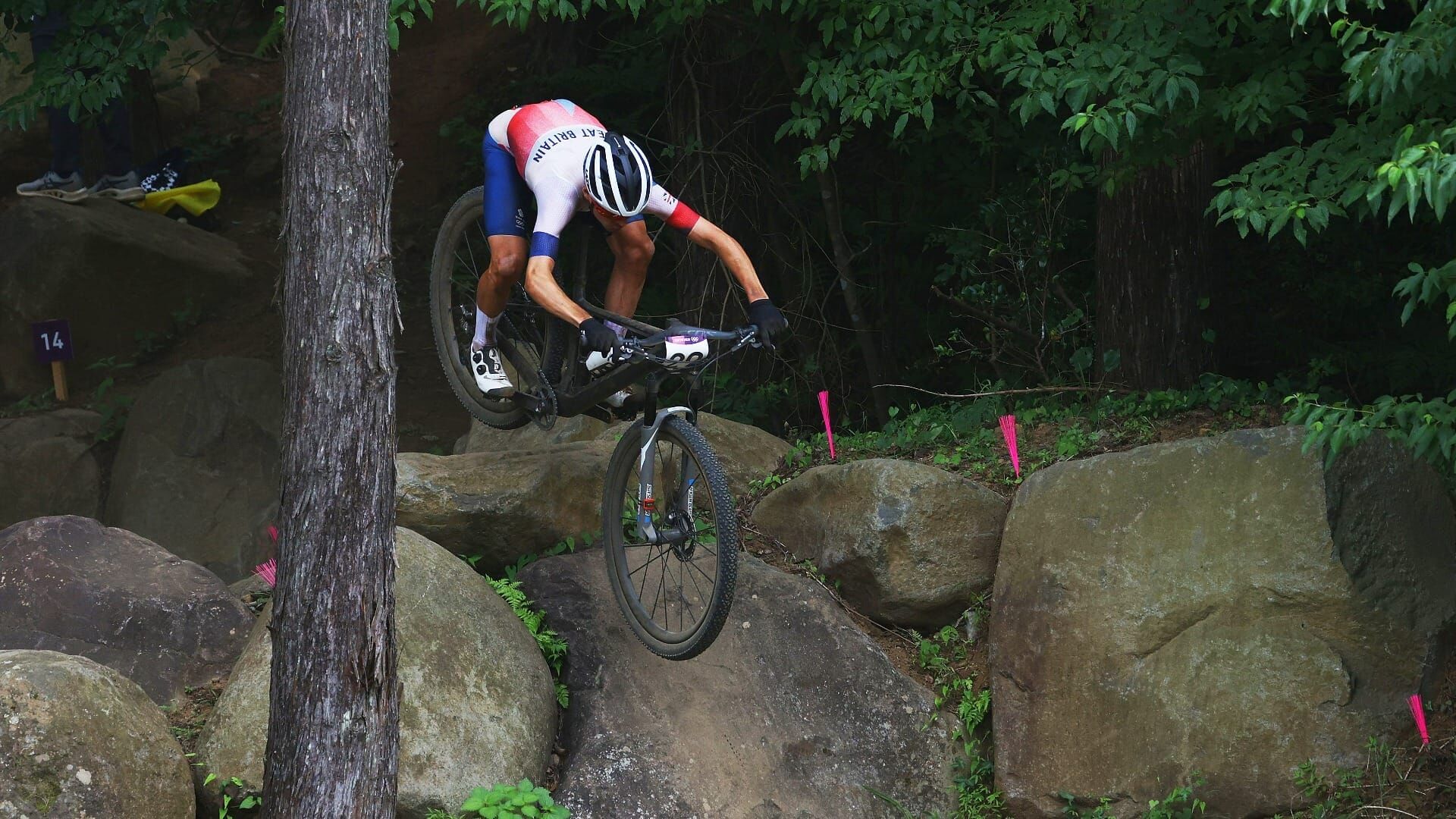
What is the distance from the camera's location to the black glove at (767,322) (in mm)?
4910

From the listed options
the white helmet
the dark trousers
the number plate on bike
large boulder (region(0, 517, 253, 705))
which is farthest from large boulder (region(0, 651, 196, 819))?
the dark trousers

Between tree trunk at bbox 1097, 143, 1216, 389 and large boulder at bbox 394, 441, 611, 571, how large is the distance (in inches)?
117

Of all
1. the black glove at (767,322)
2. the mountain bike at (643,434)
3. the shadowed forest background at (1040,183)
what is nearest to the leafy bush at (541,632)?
the mountain bike at (643,434)

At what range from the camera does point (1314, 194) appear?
483 centimetres

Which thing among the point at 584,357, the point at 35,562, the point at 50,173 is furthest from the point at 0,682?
the point at 50,173

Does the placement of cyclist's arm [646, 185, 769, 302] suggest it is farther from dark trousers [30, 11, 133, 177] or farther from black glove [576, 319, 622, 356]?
dark trousers [30, 11, 133, 177]

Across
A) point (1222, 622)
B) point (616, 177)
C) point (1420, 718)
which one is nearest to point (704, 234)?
point (616, 177)

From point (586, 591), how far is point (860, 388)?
14.6 ft

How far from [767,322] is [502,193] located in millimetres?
1476

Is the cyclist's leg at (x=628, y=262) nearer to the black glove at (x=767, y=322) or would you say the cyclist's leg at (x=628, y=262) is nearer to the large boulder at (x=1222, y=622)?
the black glove at (x=767, y=322)

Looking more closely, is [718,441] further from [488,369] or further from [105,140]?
[105,140]

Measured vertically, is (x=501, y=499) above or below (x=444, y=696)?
above

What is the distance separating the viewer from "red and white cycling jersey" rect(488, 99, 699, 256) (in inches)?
209

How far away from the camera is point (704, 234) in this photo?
17.5 ft
